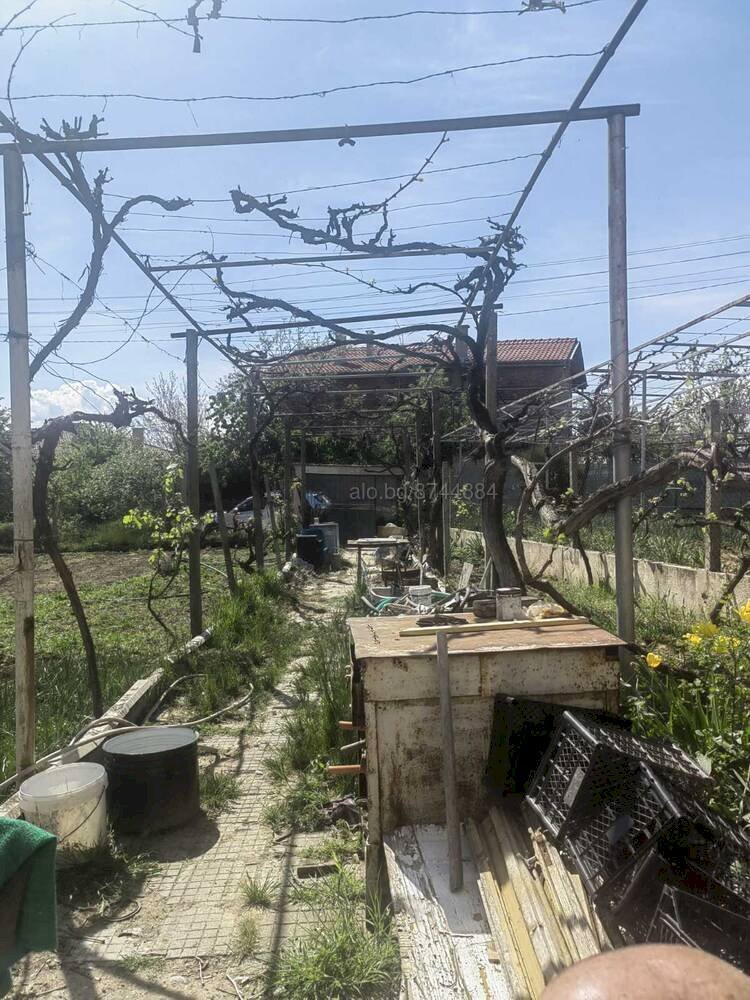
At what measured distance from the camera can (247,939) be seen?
3273 millimetres

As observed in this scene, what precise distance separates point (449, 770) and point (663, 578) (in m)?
6.60

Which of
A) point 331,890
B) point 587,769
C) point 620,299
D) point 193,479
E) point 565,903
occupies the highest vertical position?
point 620,299

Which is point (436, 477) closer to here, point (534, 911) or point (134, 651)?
point (134, 651)

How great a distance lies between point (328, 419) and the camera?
17.6 metres

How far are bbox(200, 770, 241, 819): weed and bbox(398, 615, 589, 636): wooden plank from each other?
5.64ft

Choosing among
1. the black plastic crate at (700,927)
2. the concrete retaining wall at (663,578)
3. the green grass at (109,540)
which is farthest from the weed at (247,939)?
the green grass at (109,540)

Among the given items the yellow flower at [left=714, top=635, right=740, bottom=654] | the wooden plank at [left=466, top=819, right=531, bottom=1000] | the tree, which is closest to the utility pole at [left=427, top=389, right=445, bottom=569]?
the yellow flower at [left=714, top=635, right=740, bottom=654]

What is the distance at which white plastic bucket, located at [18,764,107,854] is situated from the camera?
12.5ft

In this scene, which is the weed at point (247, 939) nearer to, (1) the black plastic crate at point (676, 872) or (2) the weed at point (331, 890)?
(2) the weed at point (331, 890)

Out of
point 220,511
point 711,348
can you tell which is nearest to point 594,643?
point 711,348

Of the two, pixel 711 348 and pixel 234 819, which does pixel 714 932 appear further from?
pixel 711 348

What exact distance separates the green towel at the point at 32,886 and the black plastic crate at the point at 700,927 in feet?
5.39

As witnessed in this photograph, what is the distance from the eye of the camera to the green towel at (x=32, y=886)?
7.46 ft

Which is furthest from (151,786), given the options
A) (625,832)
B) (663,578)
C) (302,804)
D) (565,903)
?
(663,578)
